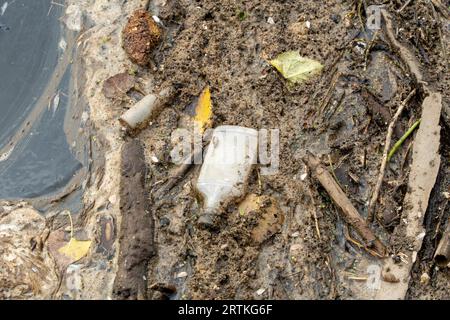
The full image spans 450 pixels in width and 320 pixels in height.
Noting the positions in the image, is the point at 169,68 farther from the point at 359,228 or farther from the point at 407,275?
the point at 407,275

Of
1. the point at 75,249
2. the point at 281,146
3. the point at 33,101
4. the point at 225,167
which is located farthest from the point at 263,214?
the point at 33,101

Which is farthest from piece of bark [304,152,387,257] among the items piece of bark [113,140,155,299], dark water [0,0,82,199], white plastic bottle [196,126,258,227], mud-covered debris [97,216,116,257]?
dark water [0,0,82,199]

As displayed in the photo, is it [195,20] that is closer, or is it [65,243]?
[65,243]

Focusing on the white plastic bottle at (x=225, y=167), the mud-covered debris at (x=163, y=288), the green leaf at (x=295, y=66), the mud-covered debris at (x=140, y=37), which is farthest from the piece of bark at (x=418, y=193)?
the mud-covered debris at (x=140, y=37)

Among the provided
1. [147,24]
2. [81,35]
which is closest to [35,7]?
[81,35]

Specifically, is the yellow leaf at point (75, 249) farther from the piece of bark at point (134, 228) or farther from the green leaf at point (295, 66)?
the green leaf at point (295, 66)

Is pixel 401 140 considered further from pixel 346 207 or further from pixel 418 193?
pixel 346 207
